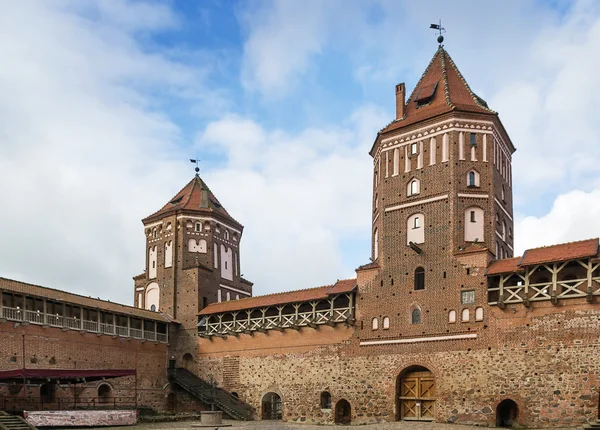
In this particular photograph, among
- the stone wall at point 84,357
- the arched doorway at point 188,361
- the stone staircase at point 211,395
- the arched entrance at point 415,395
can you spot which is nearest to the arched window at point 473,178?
the arched entrance at point 415,395

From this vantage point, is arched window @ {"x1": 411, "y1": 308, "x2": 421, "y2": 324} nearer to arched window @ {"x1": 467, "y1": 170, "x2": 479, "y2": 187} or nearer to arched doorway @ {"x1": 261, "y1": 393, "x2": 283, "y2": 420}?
arched window @ {"x1": 467, "y1": 170, "x2": 479, "y2": 187}

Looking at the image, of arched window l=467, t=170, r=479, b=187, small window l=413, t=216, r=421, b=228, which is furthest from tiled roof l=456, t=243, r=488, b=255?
arched window l=467, t=170, r=479, b=187

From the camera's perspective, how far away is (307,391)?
113ft

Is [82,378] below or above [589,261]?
below

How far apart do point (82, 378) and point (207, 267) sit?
1472 centimetres

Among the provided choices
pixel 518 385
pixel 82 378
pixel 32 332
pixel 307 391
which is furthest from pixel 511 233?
pixel 32 332

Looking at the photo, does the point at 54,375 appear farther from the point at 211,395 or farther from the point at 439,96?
the point at 439,96

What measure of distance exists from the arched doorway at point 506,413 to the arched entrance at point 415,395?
2885 millimetres

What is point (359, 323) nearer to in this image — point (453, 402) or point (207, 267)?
point (453, 402)

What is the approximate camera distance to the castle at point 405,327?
27.9 metres

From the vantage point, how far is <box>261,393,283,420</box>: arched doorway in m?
36.6

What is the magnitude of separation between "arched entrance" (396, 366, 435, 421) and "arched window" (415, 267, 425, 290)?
365cm

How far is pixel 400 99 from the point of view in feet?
117

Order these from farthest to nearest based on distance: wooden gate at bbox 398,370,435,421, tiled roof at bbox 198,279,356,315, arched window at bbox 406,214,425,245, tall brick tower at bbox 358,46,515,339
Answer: tiled roof at bbox 198,279,356,315 → arched window at bbox 406,214,425,245 → tall brick tower at bbox 358,46,515,339 → wooden gate at bbox 398,370,435,421
